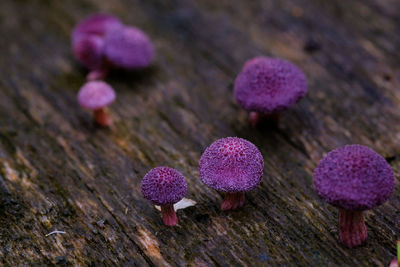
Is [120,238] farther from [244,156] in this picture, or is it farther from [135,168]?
[244,156]

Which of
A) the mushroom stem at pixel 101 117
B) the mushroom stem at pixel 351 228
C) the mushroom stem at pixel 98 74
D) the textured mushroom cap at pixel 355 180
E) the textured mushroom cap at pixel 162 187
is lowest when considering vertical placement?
the mushroom stem at pixel 101 117

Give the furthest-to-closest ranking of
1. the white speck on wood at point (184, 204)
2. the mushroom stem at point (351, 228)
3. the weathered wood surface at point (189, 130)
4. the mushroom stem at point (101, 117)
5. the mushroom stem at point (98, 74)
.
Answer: the mushroom stem at point (98, 74) → the mushroom stem at point (101, 117) → the white speck on wood at point (184, 204) → the weathered wood surface at point (189, 130) → the mushroom stem at point (351, 228)

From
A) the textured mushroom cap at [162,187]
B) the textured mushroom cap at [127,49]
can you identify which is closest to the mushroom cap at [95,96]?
the textured mushroom cap at [127,49]

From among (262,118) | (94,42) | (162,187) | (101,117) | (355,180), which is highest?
(355,180)

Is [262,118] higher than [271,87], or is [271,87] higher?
[271,87]

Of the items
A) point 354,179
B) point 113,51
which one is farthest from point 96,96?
point 354,179

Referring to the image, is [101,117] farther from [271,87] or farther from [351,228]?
[351,228]

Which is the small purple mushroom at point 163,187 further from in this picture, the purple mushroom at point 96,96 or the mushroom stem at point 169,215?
the purple mushroom at point 96,96

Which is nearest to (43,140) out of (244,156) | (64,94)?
(64,94)
